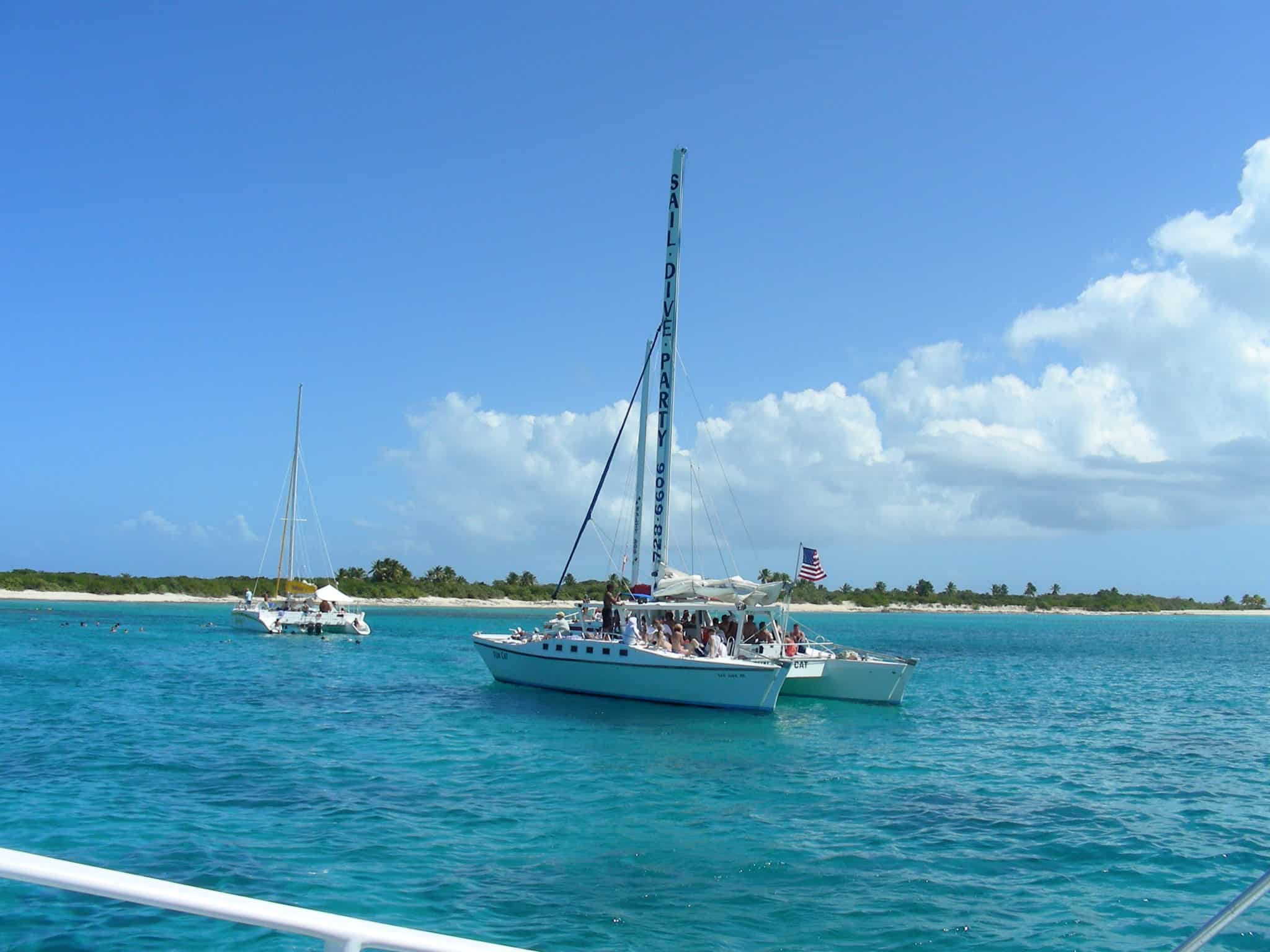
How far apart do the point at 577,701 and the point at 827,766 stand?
11063mm

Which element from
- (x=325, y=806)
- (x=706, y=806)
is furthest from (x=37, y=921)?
(x=706, y=806)

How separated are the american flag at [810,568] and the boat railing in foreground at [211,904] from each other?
27690mm

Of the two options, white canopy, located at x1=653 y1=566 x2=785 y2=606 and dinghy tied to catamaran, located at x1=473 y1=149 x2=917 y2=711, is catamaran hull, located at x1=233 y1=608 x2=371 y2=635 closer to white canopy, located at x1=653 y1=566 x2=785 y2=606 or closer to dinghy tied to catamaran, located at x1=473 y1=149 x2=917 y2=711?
dinghy tied to catamaran, located at x1=473 y1=149 x2=917 y2=711

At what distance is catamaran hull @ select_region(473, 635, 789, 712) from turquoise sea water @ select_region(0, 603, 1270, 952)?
0.59 m

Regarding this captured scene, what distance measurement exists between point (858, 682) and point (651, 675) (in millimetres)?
8063

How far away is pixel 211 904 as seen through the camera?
2.67m

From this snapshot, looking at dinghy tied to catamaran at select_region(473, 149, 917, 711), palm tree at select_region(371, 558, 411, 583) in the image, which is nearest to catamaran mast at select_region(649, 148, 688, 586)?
dinghy tied to catamaran at select_region(473, 149, 917, 711)

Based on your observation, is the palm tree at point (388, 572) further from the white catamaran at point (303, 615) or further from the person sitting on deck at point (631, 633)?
the person sitting on deck at point (631, 633)

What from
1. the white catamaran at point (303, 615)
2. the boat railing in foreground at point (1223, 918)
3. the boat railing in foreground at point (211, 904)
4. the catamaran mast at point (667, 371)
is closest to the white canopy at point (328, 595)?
the white catamaran at point (303, 615)

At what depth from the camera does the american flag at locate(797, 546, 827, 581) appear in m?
30.1

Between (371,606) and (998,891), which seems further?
(371,606)

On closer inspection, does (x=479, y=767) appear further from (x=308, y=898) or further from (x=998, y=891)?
(x=998, y=891)

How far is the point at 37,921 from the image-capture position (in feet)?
33.6

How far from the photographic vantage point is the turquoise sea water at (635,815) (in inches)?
439
